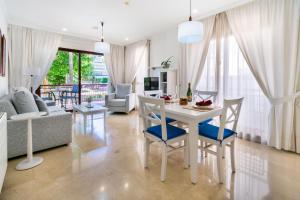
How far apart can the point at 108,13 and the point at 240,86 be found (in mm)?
3118

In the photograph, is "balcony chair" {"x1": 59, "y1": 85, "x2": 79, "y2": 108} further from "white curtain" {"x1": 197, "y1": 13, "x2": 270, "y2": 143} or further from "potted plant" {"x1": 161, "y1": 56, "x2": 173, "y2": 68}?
"white curtain" {"x1": 197, "y1": 13, "x2": 270, "y2": 143}

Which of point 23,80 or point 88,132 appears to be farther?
point 23,80

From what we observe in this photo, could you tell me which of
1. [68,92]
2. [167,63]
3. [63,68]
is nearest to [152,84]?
[167,63]

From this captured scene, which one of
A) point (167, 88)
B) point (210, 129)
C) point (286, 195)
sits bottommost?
point (286, 195)

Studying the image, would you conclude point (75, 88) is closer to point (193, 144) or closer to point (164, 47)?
point (164, 47)

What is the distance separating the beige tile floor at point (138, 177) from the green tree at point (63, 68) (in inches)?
156

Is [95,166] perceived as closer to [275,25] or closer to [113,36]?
[275,25]

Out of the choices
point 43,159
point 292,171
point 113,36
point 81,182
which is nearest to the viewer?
point 81,182

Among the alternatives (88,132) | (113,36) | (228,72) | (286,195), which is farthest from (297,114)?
(113,36)

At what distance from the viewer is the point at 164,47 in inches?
186

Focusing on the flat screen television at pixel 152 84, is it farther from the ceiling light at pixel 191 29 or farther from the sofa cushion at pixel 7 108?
the sofa cushion at pixel 7 108

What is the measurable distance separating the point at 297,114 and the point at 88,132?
147 inches

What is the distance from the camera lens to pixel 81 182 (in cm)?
169

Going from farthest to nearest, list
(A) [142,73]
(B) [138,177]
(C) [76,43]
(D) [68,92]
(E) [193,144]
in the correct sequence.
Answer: (D) [68,92], (A) [142,73], (C) [76,43], (B) [138,177], (E) [193,144]
